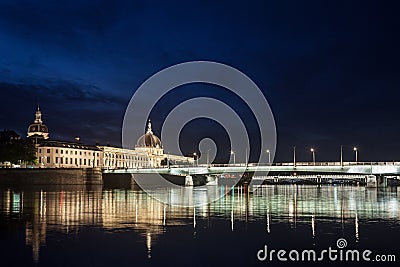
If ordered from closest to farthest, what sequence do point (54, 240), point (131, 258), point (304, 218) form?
point (131, 258) → point (54, 240) → point (304, 218)

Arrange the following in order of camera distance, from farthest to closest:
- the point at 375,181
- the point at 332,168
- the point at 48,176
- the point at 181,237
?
the point at 375,181, the point at 48,176, the point at 332,168, the point at 181,237

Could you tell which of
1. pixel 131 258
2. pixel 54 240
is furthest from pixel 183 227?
pixel 131 258

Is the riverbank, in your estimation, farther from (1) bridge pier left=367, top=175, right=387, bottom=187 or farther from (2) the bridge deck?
(1) bridge pier left=367, top=175, right=387, bottom=187

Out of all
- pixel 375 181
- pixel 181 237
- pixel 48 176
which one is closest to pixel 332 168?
pixel 375 181

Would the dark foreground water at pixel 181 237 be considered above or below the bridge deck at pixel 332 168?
below

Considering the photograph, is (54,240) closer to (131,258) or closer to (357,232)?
(131,258)

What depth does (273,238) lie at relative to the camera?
2694 cm

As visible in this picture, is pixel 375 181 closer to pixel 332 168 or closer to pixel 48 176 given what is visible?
pixel 332 168

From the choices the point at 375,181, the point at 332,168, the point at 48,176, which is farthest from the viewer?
the point at 375,181

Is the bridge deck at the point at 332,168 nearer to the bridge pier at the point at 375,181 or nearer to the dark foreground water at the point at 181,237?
the bridge pier at the point at 375,181

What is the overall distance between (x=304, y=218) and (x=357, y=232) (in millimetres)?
8509

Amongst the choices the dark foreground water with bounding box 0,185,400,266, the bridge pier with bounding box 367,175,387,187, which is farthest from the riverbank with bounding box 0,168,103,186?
the dark foreground water with bounding box 0,185,400,266

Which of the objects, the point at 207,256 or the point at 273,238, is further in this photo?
the point at 273,238

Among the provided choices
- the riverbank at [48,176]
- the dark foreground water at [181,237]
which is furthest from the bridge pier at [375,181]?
the dark foreground water at [181,237]
